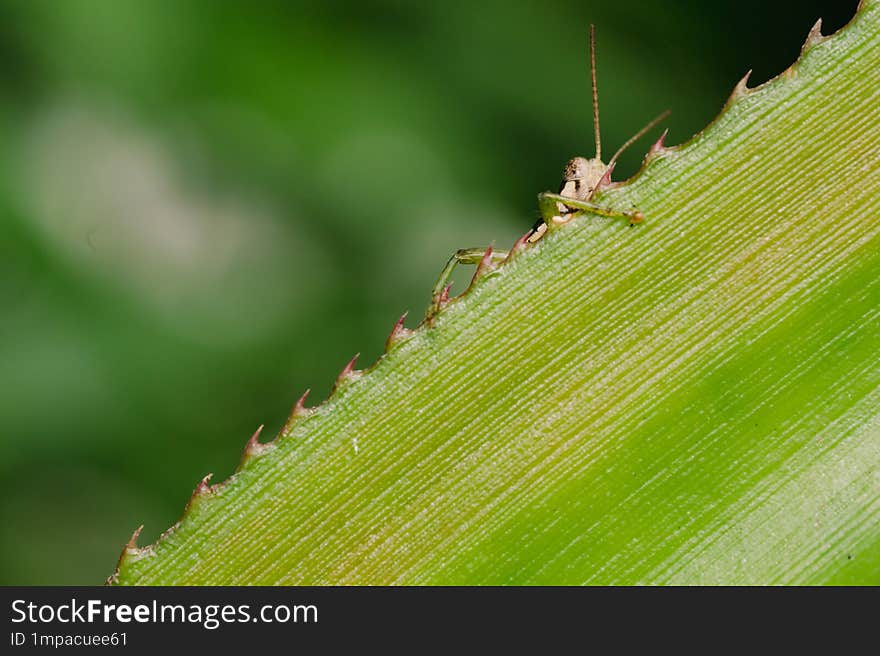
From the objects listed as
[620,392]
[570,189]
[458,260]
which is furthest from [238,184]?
[620,392]

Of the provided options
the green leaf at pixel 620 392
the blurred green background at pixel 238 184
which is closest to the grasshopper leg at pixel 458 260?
the blurred green background at pixel 238 184

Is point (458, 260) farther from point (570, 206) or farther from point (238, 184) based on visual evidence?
point (238, 184)

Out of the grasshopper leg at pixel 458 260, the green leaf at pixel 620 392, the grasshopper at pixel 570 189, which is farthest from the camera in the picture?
the grasshopper leg at pixel 458 260

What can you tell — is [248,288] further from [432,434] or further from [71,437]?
[432,434]

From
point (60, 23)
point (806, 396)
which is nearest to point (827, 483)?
point (806, 396)

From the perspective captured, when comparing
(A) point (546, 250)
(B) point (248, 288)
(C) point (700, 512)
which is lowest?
(C) point (700, 512)

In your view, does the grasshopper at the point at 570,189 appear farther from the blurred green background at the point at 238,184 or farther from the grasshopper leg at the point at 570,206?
the blurred green background at the point at 238,184

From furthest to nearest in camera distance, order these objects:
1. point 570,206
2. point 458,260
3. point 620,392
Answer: point 458,260
point 570,206
point 620,392
